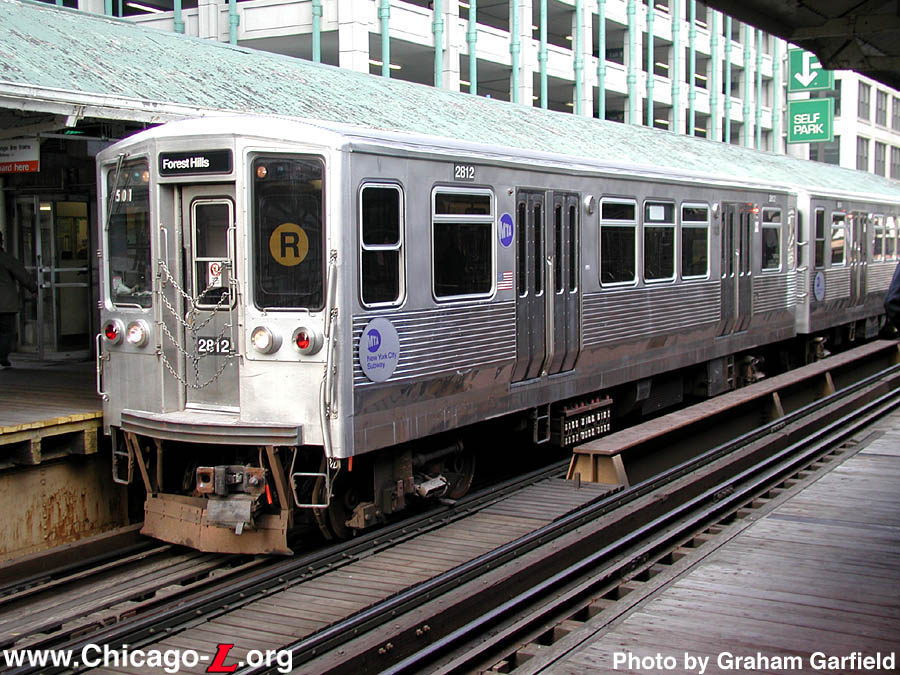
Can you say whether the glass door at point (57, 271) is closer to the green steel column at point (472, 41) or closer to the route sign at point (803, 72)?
the green steel column at point (472, 41)

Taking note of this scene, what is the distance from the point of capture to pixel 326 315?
7500 millimetres

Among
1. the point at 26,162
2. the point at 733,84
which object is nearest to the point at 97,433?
the point at 26,162

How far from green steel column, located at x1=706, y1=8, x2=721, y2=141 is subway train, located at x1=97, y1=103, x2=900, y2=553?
1376 inches

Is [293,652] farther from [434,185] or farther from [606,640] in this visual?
[434,185]

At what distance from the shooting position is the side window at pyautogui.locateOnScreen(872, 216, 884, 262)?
22.0 m

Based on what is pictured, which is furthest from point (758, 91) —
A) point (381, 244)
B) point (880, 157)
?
point (381, 244)

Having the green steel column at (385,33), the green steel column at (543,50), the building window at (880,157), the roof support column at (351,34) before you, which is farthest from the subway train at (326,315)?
the building window at (880,157)

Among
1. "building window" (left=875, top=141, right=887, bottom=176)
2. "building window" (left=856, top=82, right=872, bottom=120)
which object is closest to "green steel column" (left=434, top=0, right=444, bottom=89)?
"building window" (left=856, top=82, right=872, bottom=120)

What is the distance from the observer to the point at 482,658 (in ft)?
19.8

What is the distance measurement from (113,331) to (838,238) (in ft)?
49.2

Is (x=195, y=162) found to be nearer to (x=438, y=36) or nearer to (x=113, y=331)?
(x=113, y=331)

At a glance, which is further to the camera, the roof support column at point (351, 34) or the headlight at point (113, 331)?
the roof support column at point (351, 34)

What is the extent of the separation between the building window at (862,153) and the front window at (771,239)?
4236cm

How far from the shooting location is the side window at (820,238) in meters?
18.3
